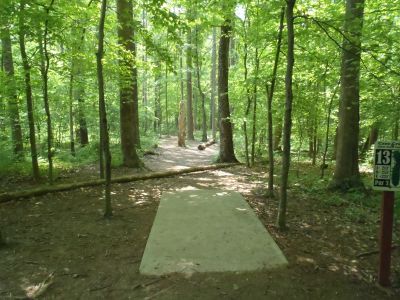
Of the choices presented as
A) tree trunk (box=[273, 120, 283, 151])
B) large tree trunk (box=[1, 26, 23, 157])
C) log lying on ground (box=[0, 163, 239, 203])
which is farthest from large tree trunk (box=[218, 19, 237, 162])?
large tree trunk (box=[1, 26, 23, 157])

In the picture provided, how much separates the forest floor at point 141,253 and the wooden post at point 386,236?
0.13 meters

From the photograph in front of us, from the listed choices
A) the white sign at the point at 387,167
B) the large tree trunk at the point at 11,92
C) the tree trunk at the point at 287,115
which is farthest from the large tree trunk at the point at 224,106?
the white sign at the point at 387,167

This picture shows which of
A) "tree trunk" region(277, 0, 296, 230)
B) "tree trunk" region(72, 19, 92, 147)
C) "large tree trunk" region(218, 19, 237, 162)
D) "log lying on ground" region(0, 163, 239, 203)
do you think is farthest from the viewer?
"large tree trunk" region(218, 19, 237, 162)

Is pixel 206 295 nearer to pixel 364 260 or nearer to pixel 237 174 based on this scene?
pixel 364 260

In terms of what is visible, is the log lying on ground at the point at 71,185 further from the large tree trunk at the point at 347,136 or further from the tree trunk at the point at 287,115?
the tree trunk at the point at 287,115

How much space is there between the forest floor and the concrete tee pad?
0.15m

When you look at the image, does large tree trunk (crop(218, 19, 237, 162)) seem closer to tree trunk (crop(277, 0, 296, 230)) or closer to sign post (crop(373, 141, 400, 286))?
tree trunk (crop(277, 0, 296, 230))

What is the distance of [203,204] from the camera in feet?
20.4

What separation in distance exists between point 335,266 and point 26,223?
4647mm

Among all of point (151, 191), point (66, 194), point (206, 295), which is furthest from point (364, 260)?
point (66, 194)

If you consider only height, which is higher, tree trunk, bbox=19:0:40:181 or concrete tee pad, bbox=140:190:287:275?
tree trunk, bbox=19:0:40:181

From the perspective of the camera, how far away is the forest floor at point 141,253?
10.7 feet

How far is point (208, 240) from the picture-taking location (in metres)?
4.47

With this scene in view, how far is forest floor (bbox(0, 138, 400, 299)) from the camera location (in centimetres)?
327
